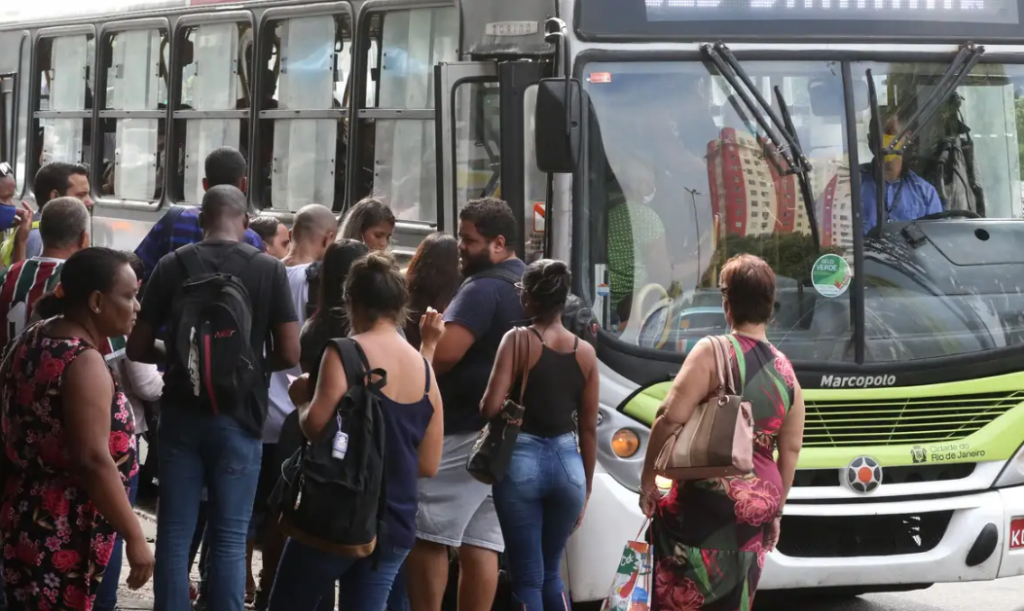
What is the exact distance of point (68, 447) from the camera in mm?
4449

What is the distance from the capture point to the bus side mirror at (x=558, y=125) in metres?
6.56

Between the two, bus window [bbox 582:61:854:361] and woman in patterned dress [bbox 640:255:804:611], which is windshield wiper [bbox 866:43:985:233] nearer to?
bus window [bbox 582:61:854:361]

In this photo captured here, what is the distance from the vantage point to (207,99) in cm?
1022

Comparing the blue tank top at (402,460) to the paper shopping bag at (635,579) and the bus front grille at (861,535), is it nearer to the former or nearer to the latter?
the paper shopping bag at (635,579)

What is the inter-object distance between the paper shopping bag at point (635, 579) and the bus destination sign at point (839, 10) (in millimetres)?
2563

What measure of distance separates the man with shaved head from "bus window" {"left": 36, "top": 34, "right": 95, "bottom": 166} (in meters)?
5.11

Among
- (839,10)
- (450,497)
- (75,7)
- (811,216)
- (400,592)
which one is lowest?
(400,592)

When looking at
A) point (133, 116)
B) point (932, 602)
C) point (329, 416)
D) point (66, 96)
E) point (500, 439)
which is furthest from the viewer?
point (66, 96)

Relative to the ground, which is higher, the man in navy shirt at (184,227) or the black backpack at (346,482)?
the man in navy shirt at (184,227)

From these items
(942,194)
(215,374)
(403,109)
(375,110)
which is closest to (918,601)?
(942,194)

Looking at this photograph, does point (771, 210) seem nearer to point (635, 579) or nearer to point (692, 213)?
point (692, 213)

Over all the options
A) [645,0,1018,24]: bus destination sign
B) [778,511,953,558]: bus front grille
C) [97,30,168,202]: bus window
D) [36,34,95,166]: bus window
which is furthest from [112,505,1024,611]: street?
[36,34,95,166]: bus window

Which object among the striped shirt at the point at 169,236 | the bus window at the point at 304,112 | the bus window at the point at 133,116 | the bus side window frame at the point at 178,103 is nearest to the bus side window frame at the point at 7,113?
the bus window at the point at 133,116

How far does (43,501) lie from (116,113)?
719cm
